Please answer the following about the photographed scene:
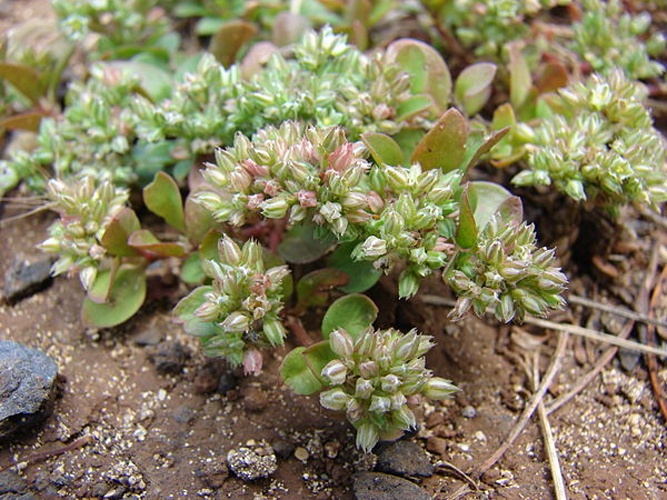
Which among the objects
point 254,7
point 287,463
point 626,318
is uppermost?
point 254,7

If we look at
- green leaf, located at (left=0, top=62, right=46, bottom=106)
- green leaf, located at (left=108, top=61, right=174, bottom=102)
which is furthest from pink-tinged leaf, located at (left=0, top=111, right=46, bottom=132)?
green leaf, located at (left=108, top=61, right=174, bottom=102)

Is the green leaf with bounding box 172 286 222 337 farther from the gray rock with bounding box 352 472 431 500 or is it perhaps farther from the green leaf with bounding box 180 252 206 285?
the gray rock with bounding box 352 472 431 500

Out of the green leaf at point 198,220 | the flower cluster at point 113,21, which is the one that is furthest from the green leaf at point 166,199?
the flower cluster at point 113,21

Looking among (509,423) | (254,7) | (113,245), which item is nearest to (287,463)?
(509,423)

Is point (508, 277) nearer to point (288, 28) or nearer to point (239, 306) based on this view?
point (239, 306)

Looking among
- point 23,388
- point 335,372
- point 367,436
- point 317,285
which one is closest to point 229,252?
point 317,285

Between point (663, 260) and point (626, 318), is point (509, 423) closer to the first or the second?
point (626, 318)

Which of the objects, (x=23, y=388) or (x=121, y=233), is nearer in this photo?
(x=23, y=388)

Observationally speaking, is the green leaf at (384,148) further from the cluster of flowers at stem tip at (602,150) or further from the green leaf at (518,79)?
the green leaf at (518,79)
